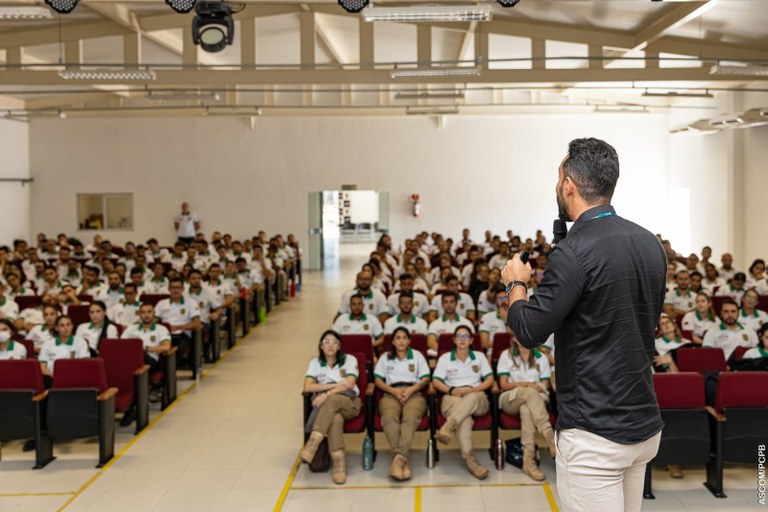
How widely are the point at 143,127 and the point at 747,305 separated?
56.9ft

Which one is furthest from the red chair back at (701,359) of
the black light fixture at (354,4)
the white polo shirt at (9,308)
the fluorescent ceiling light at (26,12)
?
the white polo shirt at (9,308)

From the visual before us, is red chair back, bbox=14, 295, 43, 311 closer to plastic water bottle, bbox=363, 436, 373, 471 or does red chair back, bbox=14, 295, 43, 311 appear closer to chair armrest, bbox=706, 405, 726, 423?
plastic water bottle, bbox=363, 436, 373, 471

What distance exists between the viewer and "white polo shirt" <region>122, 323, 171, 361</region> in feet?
28.8

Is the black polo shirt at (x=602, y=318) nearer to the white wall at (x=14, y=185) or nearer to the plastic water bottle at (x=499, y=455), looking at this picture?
the plastic water bottle at (x=499, y=455)

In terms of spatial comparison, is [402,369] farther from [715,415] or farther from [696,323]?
[696,323]

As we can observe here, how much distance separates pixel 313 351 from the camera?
39.2 feet

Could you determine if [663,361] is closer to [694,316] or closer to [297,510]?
[694,316]

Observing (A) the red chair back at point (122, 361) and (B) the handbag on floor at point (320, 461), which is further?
(A) the red chair back at point (122, 361)

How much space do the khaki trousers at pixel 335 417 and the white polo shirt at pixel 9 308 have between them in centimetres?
534

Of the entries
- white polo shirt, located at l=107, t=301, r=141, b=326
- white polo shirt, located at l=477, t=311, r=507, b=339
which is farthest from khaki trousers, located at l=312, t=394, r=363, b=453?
white polo shirt, located at l=107, t=301, r=141, b=326

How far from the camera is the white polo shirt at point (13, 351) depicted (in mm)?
7784

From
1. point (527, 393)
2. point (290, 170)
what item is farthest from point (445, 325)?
point (290, 170)

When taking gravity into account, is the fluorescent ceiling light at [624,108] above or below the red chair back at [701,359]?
above

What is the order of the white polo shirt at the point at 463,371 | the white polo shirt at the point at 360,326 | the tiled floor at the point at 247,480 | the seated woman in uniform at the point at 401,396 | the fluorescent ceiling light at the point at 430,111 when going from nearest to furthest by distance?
the tiled floor at the point at 247,480, the seated woman in uniform at the point at 401,396, the white polo shirt at the point at 463,371, the white polo shirt at the point at 360,326, the fluorescent ceiling light at the point at 430,111
